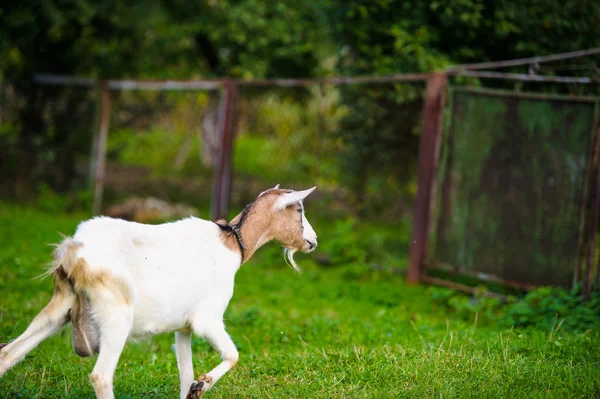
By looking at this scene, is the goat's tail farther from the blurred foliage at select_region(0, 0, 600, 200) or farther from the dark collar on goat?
the blurred foliage at select_region(0, 0, 600, 200)

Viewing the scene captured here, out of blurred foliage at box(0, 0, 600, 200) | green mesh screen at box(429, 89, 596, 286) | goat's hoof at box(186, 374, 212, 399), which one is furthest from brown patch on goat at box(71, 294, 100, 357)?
blurred foliage at box(0, 0, 600, 200)

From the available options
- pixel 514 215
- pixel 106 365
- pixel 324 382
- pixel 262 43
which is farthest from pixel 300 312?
pixel 262 43

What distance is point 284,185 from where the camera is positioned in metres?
10.2

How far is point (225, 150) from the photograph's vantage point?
1002 cm

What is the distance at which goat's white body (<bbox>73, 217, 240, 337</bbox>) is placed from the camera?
12.7 ft

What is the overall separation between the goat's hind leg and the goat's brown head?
1.13m

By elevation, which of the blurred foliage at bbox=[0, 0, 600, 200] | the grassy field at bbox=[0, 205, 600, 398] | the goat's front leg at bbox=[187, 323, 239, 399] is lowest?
the grassy field at bbox=[0, 205, 600, 398]

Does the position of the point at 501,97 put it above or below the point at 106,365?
above

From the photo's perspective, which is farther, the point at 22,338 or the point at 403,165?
the point at 403,165

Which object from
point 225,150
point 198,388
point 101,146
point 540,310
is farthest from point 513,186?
point 101,146

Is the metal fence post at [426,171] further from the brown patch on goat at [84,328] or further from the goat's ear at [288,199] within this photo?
the brown patch on goat at [84,328]

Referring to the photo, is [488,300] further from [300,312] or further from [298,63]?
[298,63]

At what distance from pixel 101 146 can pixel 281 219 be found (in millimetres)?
7889

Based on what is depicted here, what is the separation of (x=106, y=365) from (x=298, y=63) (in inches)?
363
